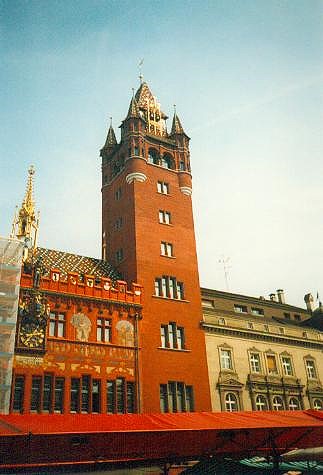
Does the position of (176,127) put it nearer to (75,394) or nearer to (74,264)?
(74,264)

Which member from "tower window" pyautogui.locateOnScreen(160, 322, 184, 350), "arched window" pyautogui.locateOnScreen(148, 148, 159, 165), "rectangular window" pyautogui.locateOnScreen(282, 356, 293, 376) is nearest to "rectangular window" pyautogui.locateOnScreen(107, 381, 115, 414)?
"tower window" pyautogui.locateOnScreen(160, 322, 184, 350)

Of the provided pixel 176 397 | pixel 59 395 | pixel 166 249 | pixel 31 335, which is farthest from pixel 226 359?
pixel 31 335

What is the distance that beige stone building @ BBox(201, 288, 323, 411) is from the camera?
36906 millimetres

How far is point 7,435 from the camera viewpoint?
8969 millimetres

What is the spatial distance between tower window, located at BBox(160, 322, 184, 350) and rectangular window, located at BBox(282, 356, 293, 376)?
1197 centimetres

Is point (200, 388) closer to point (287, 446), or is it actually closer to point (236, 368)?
point (236, 368)

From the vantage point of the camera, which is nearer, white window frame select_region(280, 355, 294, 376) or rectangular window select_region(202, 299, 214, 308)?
white window frame select_region(280, 355, 294, 376)

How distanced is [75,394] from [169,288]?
1209 centimetres

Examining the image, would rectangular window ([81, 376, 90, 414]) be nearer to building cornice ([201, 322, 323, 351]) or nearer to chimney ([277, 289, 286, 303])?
building cornice ([201, 322, 323, 351])

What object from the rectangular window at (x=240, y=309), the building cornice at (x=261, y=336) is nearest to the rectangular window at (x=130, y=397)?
the building cornice at (x=261, y=336)

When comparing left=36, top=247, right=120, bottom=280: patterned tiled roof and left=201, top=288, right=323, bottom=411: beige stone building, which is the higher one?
left=36, top=247, right=120, bottom=280: patterned tiled roof

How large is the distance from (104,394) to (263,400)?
51.2ft

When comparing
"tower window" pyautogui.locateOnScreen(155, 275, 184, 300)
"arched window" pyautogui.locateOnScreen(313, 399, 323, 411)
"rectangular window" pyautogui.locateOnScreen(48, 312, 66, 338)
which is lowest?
"arched window" pyautogui.locateOnScreen(313, 399, 323, 411)

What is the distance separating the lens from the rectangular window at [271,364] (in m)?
40.4
